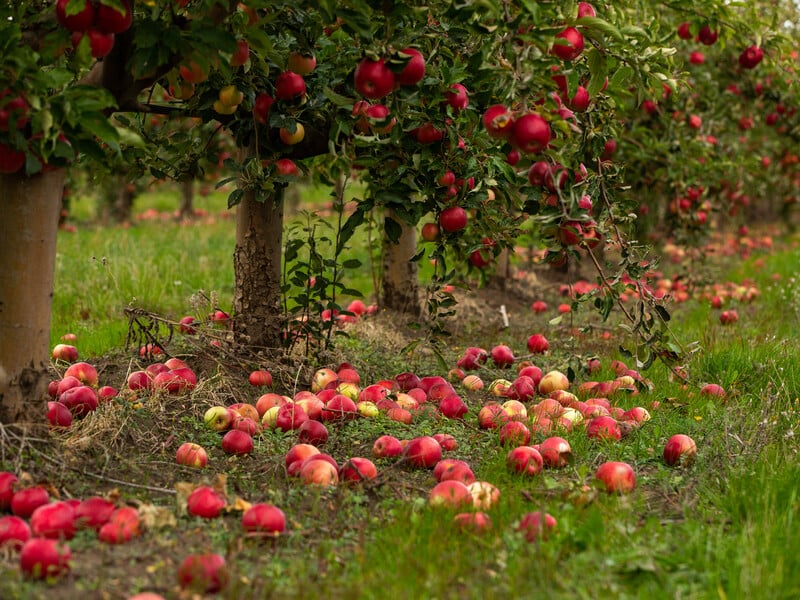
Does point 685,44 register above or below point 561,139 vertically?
above

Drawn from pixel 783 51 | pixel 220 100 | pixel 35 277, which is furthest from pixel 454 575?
pixel 783 51

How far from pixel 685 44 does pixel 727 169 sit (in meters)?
1.14

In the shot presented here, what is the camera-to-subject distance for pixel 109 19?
97.9 inches

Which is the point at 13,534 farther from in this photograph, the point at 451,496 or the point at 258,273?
the point at 258,273

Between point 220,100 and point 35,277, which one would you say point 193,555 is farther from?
point 220,100

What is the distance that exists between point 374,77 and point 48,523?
1.58m

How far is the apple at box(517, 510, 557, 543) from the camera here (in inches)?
94.5

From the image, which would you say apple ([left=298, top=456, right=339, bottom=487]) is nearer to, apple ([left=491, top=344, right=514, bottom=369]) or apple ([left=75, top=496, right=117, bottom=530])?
apple ([left=75, top=496, right=117, bottom=530])

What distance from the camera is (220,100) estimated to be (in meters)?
3.38

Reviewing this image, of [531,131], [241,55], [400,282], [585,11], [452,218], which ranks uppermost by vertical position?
[585,11]

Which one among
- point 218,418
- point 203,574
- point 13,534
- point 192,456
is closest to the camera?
point 203,574

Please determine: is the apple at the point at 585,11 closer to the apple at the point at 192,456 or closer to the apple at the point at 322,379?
the apple at the point at 322,379

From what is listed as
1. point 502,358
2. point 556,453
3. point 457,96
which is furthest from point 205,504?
point 502,358

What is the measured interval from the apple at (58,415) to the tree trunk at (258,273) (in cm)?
114
